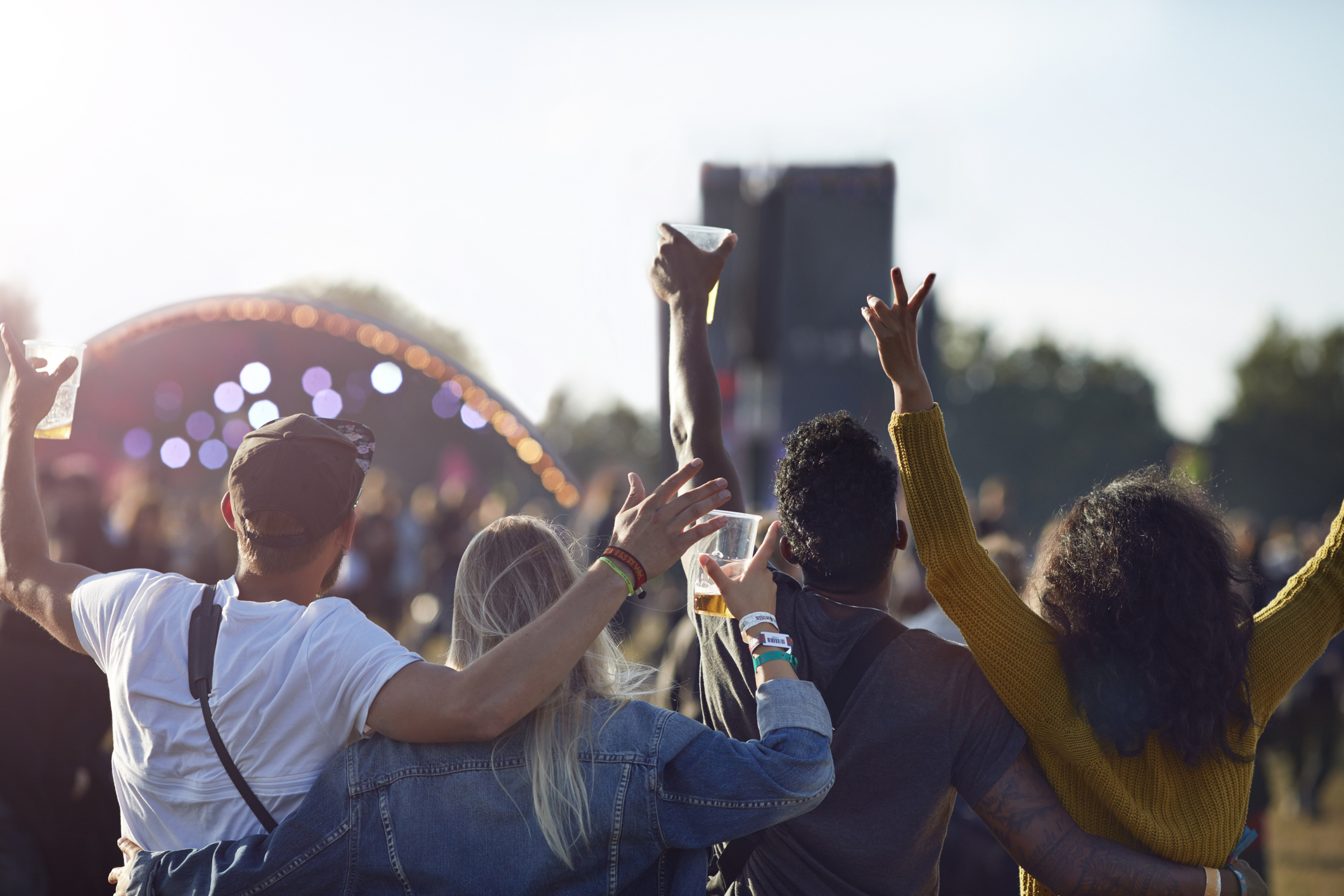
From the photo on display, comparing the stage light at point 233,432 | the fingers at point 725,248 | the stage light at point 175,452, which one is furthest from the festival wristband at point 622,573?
the stage light at point 175,452

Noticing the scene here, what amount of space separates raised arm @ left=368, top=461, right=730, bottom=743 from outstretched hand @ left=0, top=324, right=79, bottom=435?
120 cm

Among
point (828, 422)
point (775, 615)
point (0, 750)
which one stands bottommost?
point (0, 750)

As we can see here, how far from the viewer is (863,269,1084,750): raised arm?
2035 mm

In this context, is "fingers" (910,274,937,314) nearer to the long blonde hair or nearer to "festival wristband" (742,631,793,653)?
"festival wristband" (742,631,793,653)

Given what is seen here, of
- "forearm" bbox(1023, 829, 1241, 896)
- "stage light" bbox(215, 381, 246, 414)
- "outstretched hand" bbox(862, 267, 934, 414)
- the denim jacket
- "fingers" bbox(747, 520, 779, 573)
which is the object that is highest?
"outstretched hand" bbox(862, 267, 934, 414)

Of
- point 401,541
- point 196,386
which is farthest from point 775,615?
point 196,386

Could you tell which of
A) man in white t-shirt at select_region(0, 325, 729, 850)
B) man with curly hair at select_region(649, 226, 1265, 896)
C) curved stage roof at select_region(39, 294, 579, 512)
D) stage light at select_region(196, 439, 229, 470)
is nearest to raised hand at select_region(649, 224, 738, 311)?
man with curly hair at select_region(649, 226, 1265, 896)

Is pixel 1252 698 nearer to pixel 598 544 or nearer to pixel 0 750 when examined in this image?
pixel 0 750

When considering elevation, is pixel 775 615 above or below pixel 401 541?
above

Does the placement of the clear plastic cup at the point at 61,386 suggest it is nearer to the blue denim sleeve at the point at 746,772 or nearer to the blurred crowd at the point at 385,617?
the blurred crowd at the point at 385,617

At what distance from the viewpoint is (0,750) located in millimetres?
3498

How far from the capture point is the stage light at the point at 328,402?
29.3 ft

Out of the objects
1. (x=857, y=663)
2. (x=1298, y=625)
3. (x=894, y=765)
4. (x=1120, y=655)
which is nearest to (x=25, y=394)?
(x=857, y=663)

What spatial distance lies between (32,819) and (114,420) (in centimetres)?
925
